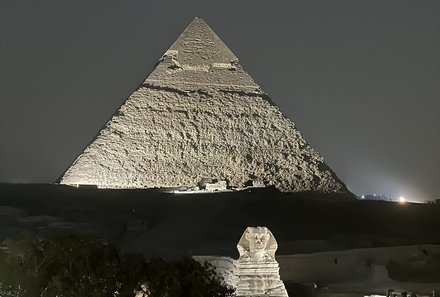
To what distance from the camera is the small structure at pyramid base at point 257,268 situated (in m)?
17.9

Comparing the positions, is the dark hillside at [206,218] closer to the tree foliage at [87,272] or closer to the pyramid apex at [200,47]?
the pyramid apex at [200,47]

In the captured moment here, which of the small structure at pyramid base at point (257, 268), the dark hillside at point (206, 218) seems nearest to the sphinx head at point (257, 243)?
the small structure at pyramid base at point (257, 268)

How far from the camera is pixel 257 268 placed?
17891 millimetres

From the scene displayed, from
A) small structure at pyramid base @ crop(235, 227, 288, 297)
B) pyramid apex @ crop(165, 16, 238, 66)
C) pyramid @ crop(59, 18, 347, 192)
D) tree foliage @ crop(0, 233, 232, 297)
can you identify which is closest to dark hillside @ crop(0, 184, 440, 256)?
pyramid @ crop(59, 18, 347, 192)

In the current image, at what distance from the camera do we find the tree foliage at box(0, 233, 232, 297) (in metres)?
18.6

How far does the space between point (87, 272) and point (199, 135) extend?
72.5m

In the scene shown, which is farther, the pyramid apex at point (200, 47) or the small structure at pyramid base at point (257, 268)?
the pyramid apex at point (200, 47)

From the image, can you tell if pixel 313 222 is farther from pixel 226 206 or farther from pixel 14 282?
pixel 14 282

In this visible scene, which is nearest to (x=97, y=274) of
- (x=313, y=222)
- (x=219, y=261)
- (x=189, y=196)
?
(x=219, y=261)

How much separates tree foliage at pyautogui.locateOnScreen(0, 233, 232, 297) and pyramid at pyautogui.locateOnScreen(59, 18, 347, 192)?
67.9 m

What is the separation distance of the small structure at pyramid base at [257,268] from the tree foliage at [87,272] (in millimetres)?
1057

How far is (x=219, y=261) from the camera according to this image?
1187 inches

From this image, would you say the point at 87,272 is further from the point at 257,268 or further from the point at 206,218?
the point at 206,218

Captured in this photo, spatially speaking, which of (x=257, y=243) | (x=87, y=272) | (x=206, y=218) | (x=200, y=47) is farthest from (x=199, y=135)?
(x=257, y=243)
